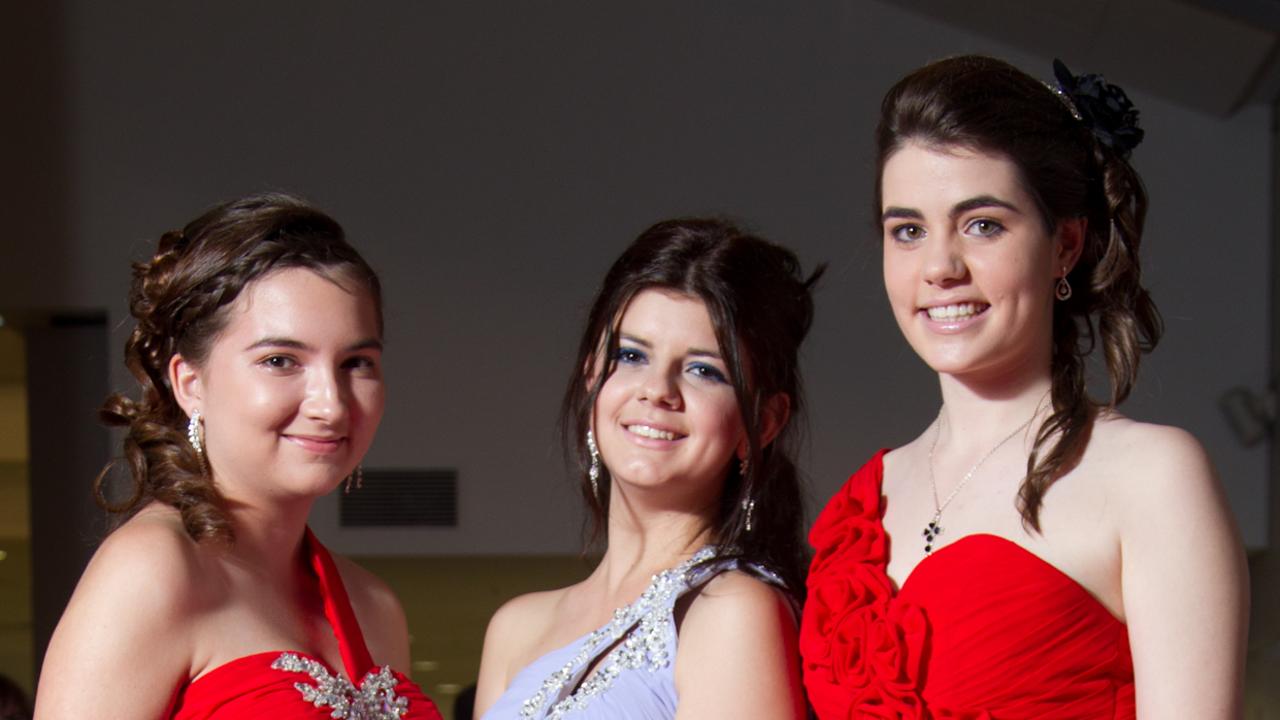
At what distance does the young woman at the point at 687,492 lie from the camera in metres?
1.90

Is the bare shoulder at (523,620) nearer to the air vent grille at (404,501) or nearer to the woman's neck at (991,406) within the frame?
the woman's neck at (991,406)

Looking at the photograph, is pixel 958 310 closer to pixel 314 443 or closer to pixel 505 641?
pixel 314 443

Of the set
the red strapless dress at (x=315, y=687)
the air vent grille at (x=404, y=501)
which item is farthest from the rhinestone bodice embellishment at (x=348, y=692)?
the air vent grille at (x=404, y=501)

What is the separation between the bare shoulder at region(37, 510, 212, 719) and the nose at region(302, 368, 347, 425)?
0.80 feet

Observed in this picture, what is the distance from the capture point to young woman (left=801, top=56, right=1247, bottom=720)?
1.53 m

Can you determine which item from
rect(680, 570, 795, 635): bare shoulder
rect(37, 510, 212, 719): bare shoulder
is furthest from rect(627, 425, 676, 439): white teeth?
rect(37, 510, 212, 719): bare shoulder

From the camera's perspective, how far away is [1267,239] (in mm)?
5648

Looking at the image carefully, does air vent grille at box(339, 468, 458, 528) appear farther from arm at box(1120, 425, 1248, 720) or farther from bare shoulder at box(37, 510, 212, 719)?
arm at box(1120, 425, 1248, 720)

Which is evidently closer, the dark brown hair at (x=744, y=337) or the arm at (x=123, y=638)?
the arm at (x=123, y=638)

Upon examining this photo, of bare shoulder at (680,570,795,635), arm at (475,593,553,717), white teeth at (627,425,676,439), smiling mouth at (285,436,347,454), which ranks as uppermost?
white teeth at (627,425,676,439)

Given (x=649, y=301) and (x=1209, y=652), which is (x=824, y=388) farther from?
(x=1209, y=652)

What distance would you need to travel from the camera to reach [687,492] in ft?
6.91

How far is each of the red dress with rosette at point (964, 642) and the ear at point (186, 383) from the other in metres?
0.89

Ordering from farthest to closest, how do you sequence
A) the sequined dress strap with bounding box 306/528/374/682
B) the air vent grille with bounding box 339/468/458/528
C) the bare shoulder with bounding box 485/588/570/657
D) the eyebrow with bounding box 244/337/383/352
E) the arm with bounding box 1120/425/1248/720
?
the air vent grille with bounding box 339/468/458/528 < the bare shoulder with bounding box 485/588/570/657 < the sequined dress strap with bounding box 306/528/374/682 < the eyebrow with bounding box 244/337/383/352 < the arm with bounding box 1120/425/1248/720
